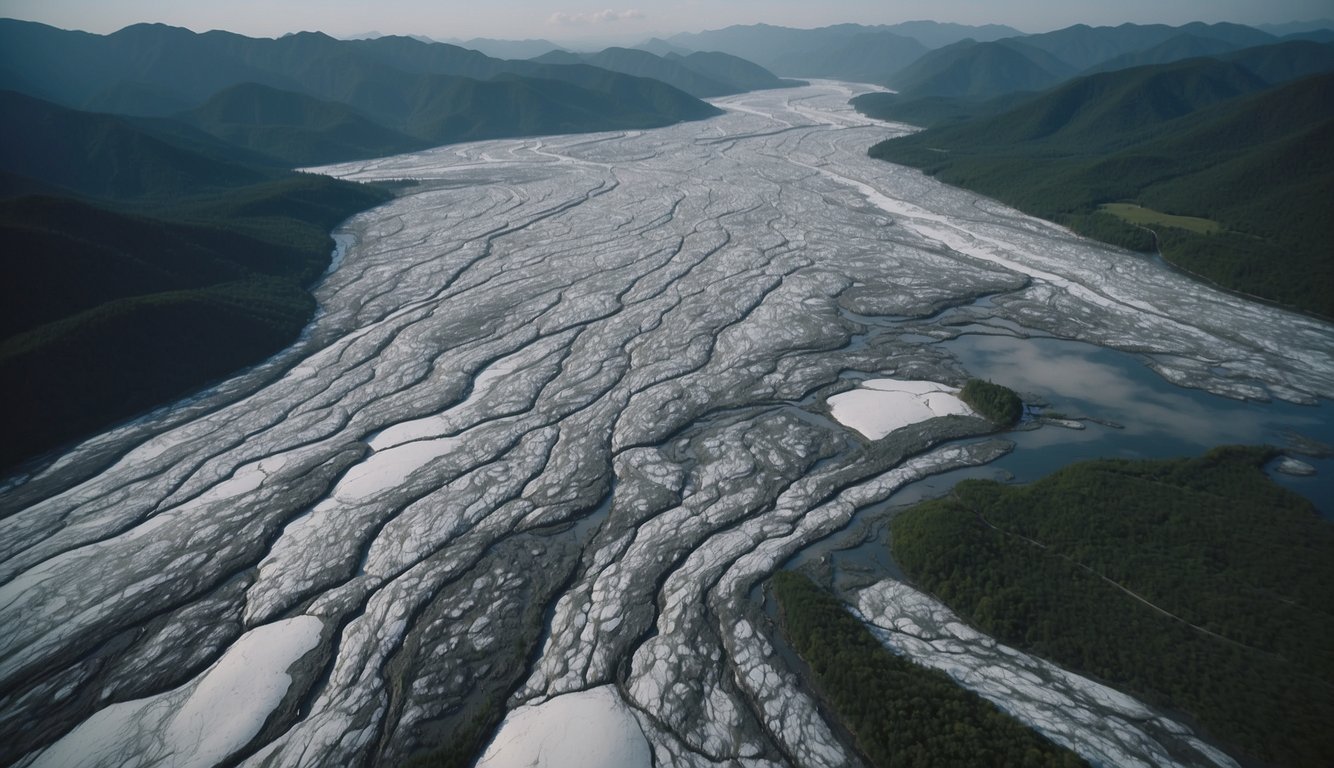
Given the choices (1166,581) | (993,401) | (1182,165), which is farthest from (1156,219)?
(1166,581)

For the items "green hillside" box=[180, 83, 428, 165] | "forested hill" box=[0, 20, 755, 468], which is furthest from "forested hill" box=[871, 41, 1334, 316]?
"green hillside" box=[180, 83, 428, 165]

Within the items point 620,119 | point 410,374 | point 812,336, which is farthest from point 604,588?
point 620,119

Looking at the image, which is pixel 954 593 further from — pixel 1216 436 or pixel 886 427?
pixel 1216 436

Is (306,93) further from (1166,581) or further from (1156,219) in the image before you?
(1166,581)

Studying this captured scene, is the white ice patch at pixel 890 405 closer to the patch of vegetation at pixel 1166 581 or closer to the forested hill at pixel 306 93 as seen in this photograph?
the patch of vegetation at pixel 1166 581

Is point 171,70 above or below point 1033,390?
above

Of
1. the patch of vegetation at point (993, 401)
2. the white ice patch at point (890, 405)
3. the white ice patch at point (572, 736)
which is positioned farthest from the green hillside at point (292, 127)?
the white ice patch at point (572, 736)
